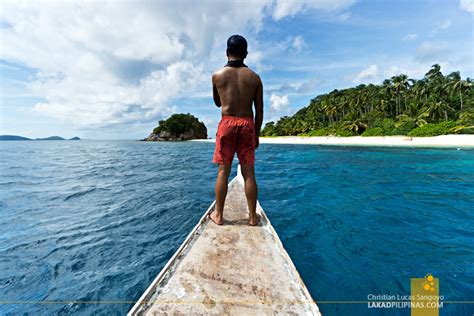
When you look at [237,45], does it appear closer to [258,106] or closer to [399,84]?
[258,106]

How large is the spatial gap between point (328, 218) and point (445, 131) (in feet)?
135

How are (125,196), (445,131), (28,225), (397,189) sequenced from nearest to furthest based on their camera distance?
(28,225)
(125,196)
(397,189)
(445,131)

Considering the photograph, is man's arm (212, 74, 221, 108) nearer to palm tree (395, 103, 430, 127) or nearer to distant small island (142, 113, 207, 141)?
palm tree (395, 103, 430, 127)

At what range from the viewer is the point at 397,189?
745cm

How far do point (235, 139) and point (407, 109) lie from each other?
58707 mm

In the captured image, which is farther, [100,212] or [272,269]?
[100,212]

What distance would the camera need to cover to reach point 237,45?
2977 millimetres

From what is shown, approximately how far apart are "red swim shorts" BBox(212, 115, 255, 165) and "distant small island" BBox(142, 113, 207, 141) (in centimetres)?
11362

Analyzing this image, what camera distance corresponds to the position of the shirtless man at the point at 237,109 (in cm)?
298

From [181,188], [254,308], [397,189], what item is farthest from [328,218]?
[181,188]

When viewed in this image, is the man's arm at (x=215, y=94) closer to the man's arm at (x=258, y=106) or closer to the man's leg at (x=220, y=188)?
the man's arm at (x=258, y=106)

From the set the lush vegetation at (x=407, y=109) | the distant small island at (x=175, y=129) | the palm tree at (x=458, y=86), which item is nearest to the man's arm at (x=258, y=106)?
the lush vegetation at (x=407, y=109)

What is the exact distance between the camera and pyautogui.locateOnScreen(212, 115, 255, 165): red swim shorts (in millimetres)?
3008

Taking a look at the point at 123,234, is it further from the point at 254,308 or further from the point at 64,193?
the point at 64,193
